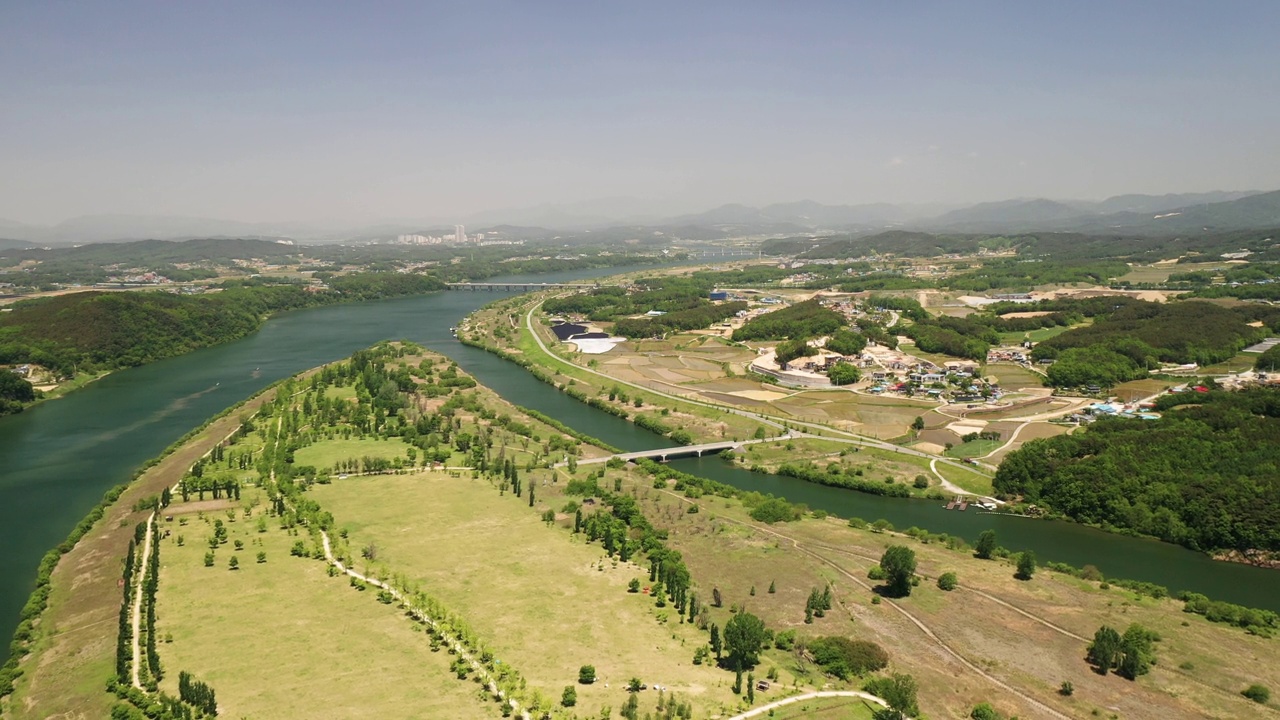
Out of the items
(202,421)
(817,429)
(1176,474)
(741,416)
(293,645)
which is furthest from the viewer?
(202,421)

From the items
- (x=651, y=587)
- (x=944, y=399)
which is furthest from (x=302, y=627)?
(x=944, y=399)

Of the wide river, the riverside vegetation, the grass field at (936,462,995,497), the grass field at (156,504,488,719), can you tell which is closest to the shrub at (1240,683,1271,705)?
the riverside vegetation

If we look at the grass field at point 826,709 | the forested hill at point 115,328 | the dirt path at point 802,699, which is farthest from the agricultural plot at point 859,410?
the forested hill at point 115,328

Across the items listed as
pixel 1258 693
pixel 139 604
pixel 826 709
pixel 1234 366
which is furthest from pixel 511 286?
pixel 1258 693

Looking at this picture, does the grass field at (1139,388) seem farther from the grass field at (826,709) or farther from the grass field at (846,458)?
the grass field at (826,709)

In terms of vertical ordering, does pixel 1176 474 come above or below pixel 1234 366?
below

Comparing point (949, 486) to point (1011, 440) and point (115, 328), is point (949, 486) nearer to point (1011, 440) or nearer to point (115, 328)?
point (1011, 440)

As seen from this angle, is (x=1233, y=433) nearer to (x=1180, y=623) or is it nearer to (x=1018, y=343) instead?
(x=1180, y=623)
